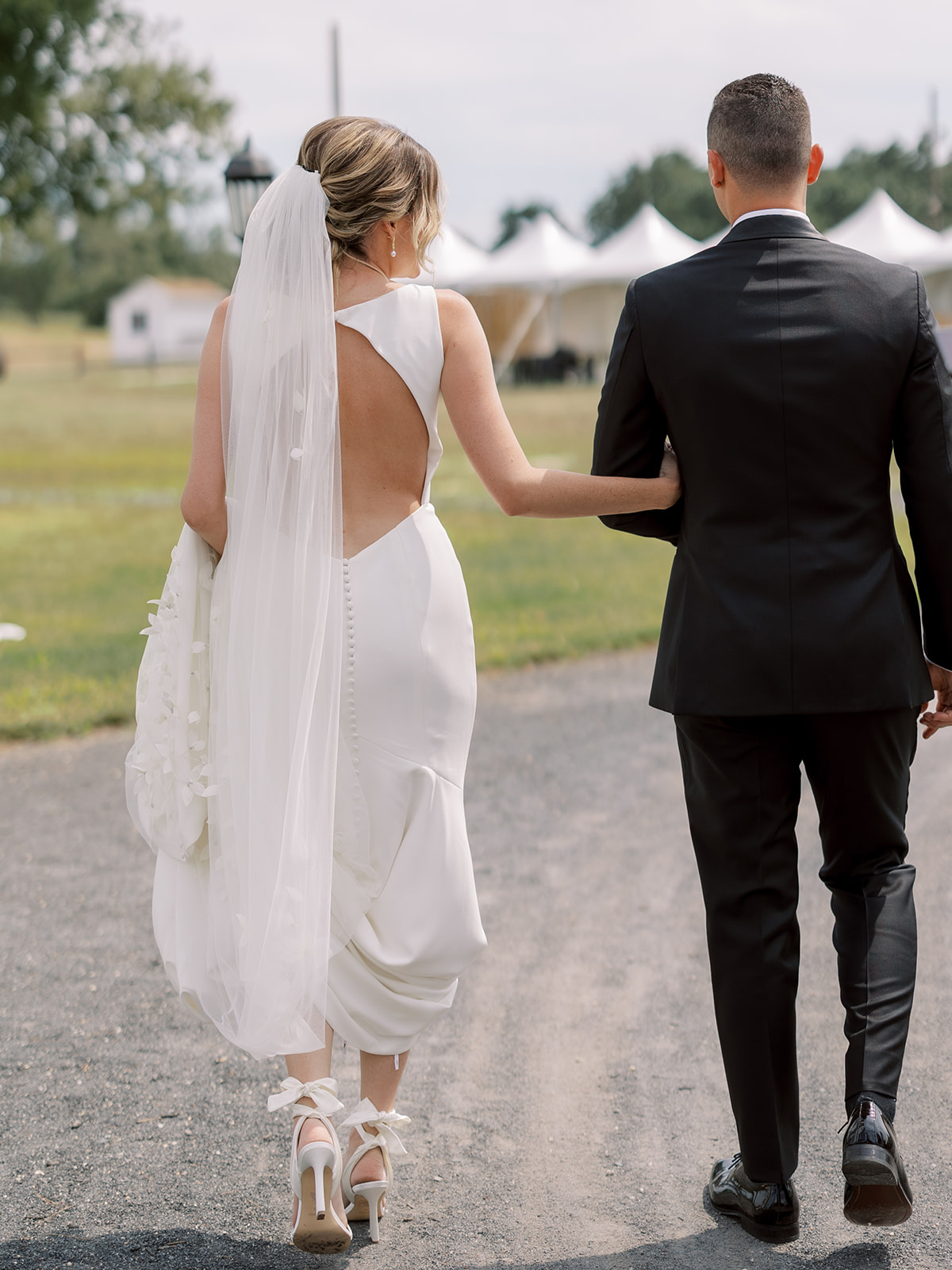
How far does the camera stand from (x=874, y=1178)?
2.47 m

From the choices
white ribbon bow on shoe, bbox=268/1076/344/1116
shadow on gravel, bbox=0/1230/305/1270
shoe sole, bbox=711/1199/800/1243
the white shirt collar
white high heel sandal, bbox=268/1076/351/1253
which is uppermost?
the white shirt collar

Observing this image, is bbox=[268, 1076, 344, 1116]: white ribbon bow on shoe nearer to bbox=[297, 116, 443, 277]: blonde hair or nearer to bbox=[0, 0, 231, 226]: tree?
bbox=[297, 116, 443, 277]: blonde hair

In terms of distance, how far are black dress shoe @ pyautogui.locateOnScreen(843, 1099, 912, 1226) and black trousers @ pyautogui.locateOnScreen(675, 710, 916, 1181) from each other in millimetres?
119

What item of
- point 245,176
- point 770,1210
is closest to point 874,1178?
point 770,1210

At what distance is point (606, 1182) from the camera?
9.68 ft

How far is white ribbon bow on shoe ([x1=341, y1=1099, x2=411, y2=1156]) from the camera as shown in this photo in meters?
2.82

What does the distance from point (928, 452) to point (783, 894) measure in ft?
3.05

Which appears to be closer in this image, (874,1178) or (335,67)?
(874,1178)

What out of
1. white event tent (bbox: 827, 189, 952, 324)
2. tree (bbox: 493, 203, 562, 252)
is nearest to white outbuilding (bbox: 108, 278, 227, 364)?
tree (bbox: 493, 203, 562, 252)

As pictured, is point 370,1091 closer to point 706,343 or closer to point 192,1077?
point 192,1077

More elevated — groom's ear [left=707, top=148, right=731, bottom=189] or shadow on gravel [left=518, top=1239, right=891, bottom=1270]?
groom's ear [left=707, top=148, right=731, bottom=189]

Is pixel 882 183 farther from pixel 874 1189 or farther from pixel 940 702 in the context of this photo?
pixel 874 1189

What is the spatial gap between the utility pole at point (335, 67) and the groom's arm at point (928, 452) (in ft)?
44.1

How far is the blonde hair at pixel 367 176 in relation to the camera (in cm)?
265
